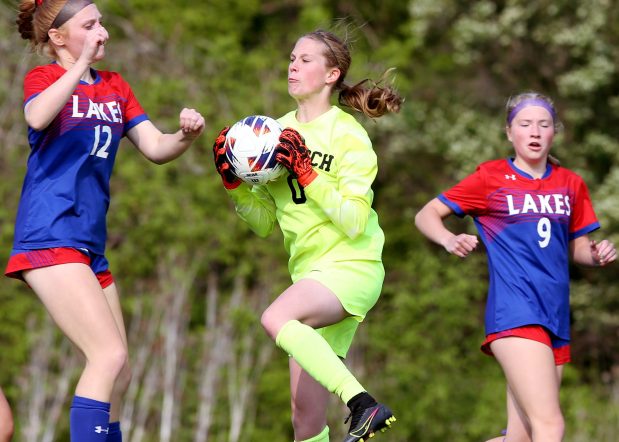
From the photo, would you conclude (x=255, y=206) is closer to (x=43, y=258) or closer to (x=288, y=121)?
(x=288, y=121)

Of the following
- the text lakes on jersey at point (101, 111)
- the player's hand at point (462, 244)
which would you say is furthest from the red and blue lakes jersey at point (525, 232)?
the text lakes on jersey at point (101, 111)

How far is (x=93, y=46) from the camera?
440 centimetres

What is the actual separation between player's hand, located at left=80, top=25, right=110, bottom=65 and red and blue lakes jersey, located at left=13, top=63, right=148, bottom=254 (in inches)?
8.1

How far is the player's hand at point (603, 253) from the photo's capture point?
5188mm

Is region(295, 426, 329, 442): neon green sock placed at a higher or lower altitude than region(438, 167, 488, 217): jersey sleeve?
lower

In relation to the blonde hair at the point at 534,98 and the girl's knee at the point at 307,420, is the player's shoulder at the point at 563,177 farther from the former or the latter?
the girl's knee at the point at 307,420

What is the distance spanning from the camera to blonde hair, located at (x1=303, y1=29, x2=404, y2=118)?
4.97m

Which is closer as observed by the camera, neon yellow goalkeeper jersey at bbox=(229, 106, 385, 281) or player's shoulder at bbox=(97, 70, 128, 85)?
neon yellow goalkeeper jersey at bbox=(229, 106, 385, 281)

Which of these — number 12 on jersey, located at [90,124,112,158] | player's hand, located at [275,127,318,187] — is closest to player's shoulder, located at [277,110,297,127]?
player's hand, located at [275,127,318,187]

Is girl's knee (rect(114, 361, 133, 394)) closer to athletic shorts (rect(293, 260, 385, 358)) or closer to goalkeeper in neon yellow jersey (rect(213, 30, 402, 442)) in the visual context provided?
goalkeeper in neon yellow jersey (rect(213, 30, 402, 442))

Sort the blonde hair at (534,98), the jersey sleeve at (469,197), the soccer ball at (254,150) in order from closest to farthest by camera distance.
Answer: the soccer ball at (254,150), the jersey sleeve at (469,197), the blonde hair at (534,98)

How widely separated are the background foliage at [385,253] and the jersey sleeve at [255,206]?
560 centimetres

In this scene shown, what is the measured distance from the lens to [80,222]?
14.7ft

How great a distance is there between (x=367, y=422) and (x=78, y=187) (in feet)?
5.02
